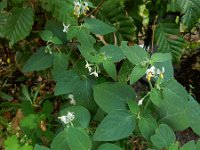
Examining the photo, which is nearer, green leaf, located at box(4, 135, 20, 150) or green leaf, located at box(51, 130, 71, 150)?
green leaf, located at box(51, 130, 71, 150)

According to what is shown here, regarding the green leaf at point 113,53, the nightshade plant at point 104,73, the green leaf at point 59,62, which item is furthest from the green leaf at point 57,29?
the green leaf at point 113,53

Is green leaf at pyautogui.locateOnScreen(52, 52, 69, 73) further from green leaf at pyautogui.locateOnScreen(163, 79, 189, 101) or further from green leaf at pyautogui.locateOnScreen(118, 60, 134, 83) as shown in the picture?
green leaf at pyautogui.locateOnScreen(163, 79, 189, 101)

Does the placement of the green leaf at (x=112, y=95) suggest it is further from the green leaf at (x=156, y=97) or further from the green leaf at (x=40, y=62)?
the green leaf at (x=40, y=62)

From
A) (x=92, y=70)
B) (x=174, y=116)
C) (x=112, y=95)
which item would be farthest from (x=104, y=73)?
(x=174, y=116)

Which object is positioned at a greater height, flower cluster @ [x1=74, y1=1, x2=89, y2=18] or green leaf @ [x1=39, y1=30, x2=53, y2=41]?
flower cluster @ [x1=74, y1=1, x2=89, y2=18]

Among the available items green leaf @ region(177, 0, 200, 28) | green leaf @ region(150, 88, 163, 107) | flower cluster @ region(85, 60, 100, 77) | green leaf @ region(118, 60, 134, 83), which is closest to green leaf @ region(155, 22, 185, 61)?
green leaf @ region(177, 0, 200, 28)

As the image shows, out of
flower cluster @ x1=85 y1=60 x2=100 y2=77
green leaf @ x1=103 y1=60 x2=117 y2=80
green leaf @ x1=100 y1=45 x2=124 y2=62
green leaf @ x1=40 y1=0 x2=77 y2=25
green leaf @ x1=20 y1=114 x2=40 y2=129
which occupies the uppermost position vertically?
green leaf @ x1=40 y1=0 x2=77 y2=25

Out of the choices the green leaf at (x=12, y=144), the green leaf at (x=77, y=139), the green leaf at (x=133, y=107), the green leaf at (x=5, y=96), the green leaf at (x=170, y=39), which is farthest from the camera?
the green leaf at (x=5, y=96)

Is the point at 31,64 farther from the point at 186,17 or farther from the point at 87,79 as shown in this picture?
the point at 186,17
